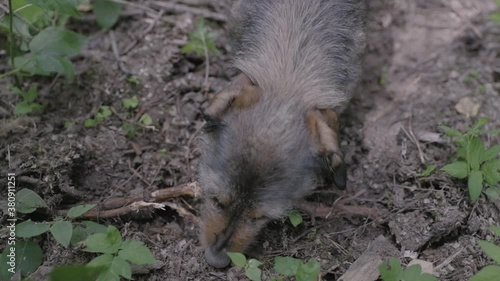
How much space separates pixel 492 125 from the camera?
5371 millimetres

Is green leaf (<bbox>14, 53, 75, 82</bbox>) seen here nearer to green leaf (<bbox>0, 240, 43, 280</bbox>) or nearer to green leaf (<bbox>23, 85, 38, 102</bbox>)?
green leaf (<bbox>23, 85, 38, 102</bbox>)

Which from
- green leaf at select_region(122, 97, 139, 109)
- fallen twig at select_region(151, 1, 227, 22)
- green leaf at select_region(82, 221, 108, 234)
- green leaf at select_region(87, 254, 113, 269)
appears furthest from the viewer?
fallen twig at select_region(151, 1, 227, 22)

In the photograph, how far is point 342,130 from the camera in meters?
5.44

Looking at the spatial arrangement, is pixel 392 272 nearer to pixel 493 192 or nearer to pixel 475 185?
pixel 475 185

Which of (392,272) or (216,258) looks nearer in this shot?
(392,272)

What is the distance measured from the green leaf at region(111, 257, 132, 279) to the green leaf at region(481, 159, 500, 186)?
282 cm

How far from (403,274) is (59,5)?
3134 millimetres

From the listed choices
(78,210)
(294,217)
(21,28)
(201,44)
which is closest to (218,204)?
(294,217)

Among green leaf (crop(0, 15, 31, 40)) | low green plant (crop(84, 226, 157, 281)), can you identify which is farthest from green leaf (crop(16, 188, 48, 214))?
green leaf (crop(0, 15, 31, 40))

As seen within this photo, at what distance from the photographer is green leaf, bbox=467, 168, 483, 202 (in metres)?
4.33

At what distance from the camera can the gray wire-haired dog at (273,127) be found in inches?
155

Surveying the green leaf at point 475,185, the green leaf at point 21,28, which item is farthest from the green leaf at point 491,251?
the green leaf at point 21,28

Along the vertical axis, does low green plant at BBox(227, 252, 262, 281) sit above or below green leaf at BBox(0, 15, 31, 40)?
below

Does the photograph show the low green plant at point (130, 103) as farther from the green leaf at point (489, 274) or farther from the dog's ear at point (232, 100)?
the green leaf at point (489, 274)
